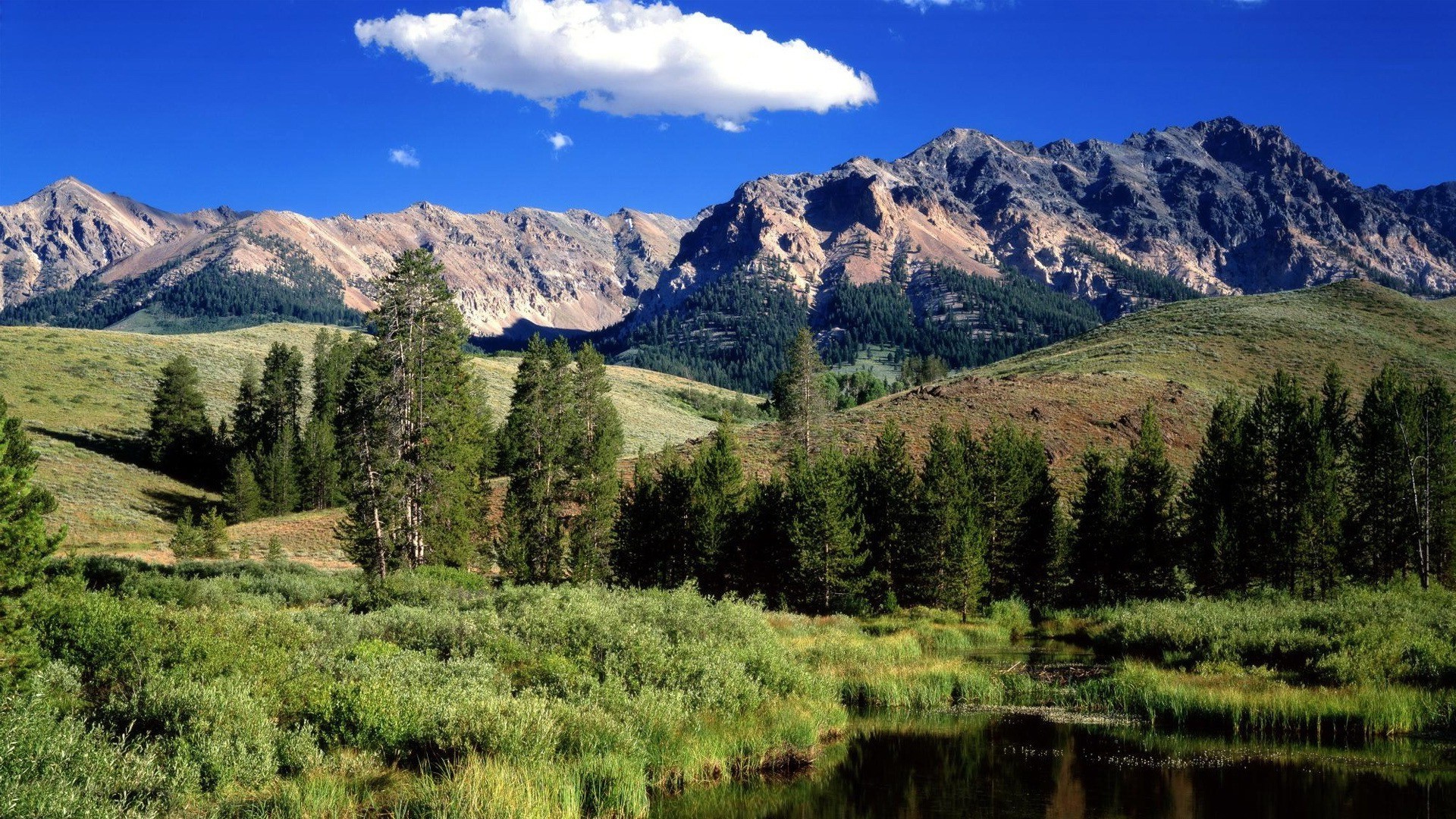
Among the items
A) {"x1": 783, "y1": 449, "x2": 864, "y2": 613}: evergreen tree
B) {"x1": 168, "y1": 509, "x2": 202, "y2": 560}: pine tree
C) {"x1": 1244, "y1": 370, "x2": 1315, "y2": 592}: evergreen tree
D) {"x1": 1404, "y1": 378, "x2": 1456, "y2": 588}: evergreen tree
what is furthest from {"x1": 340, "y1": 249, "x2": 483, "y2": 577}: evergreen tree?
{"x1": 1404, "y1": 378, "x2": 1456, "y2": 588}: evergreen tree

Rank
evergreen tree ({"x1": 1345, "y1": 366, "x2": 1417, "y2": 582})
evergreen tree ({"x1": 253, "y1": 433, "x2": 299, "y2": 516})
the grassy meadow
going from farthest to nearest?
evergreen tree ({"x1": 253, "y1": 433, "x2": 299, "y2": 516})
evergreen tree ({"x1": 1345, "y1": 366, "x2": 1417, "y2": 582})
the grassy meadow

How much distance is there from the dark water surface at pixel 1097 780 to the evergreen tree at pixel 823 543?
22415 mm

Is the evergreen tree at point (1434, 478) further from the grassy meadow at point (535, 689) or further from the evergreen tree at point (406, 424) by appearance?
the evergreen tree at point (406, 424)

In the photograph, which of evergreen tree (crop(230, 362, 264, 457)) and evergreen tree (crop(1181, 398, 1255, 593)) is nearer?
evergreen tree (crop(1181, 398, 1255, 593))

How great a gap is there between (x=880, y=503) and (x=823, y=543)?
6436mm

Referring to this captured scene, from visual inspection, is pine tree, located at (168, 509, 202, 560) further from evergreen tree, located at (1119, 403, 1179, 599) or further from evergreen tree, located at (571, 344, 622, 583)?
evergreen tree, located at (1119, 403, 1179, 599)

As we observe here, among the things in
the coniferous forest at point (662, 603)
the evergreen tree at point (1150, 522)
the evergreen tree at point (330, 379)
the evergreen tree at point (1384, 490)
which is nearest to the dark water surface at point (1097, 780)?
the coniferous forest at point (662, 603)

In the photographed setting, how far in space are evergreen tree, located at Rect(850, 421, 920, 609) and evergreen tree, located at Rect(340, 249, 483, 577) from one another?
22.1 metres

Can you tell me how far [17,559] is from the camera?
19016 mm

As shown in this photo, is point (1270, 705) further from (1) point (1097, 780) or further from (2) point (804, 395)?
(2) point (804, 395)

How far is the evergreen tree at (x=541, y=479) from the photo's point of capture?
47688 mm

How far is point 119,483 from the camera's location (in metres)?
79.3

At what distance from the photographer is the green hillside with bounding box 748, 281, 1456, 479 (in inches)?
3014

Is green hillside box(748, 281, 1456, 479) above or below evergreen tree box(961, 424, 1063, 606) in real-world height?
above
